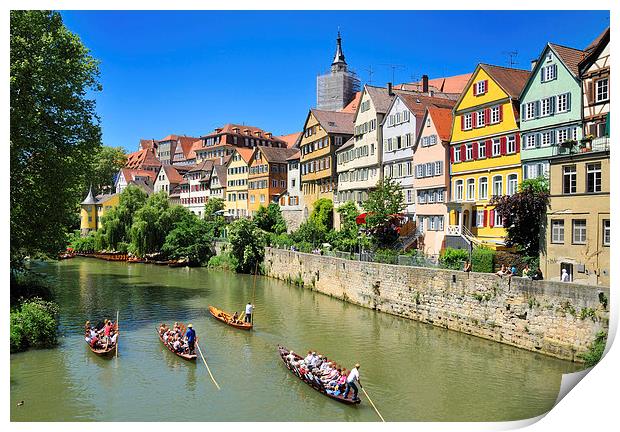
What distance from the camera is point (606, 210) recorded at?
60.2 ft

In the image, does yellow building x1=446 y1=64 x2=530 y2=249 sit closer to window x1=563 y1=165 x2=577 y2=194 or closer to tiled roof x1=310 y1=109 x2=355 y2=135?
window x1=563 y1=165 x2=577 y2=194

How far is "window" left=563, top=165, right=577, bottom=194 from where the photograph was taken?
1950cm

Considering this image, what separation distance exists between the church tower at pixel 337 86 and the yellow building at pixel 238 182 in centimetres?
1133

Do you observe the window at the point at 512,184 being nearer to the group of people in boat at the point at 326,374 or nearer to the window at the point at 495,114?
the window at the point at 495,114

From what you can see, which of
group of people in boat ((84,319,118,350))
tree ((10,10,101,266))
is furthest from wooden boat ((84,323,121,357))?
tree ((10,10,101,266))

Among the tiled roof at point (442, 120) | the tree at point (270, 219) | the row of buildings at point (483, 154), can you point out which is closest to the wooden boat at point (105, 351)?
the row of buildings at point (483, 154)

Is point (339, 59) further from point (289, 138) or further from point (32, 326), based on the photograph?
point (32, 326)

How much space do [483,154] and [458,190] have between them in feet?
8.15

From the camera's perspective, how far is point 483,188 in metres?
28.5

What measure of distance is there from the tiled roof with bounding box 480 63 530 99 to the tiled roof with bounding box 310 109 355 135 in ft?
58.2

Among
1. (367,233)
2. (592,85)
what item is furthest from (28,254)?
(592,85)

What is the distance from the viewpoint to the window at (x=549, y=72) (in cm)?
2412

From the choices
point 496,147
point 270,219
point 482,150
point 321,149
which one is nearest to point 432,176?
point 482,150
